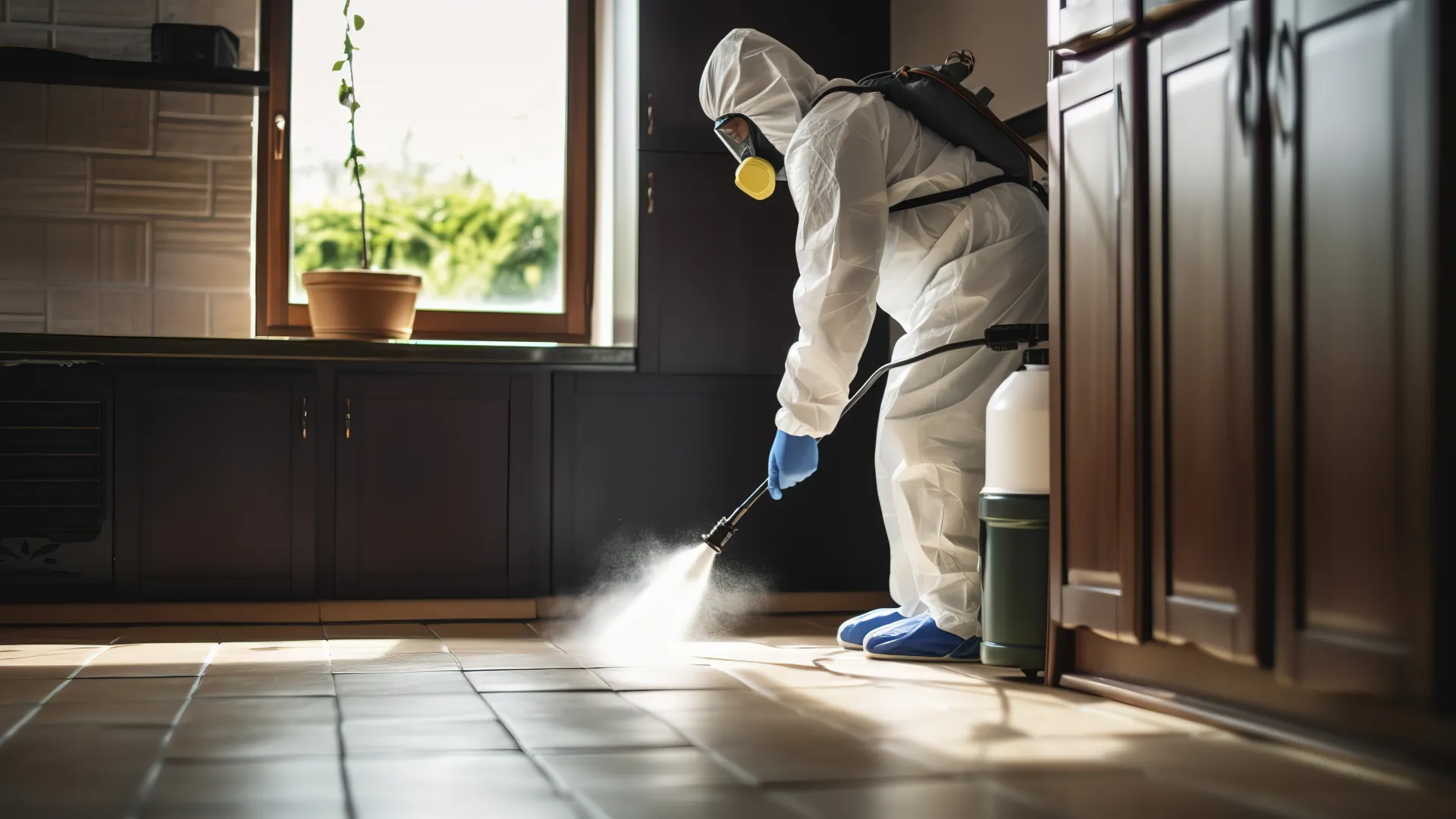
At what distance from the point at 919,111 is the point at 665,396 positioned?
113 cm

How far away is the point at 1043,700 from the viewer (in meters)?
2.10

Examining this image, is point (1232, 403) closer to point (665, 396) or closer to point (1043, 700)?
point (1043, 700)

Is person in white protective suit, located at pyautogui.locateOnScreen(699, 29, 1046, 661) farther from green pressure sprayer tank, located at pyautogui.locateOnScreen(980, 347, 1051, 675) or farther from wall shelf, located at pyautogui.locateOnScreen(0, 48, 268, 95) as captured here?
wall shelf, located at pyautogui.locateOnScreen(0, 48, 268, 95)

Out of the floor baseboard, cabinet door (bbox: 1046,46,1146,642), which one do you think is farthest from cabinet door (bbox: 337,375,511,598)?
cabinet door (bbox: 1046,46,1146,642)

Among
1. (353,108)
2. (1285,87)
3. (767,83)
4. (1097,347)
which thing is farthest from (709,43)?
(1285,87)

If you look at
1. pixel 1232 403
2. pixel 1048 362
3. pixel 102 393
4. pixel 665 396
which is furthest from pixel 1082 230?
pixel 102 393

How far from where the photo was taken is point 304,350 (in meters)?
3.28

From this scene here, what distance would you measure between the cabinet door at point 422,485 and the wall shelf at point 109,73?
2.88ft

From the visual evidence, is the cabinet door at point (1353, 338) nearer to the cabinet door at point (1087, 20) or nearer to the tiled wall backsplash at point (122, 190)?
the cabinet door at point (1087, 20)

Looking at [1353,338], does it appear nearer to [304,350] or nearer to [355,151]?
[304,350]

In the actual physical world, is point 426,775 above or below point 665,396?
below

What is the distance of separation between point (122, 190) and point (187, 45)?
0.43 meters

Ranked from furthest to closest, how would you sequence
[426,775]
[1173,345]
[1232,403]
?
[1173,345], [1232,403], [426,775]

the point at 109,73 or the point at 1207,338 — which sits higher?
the point at 109,73
